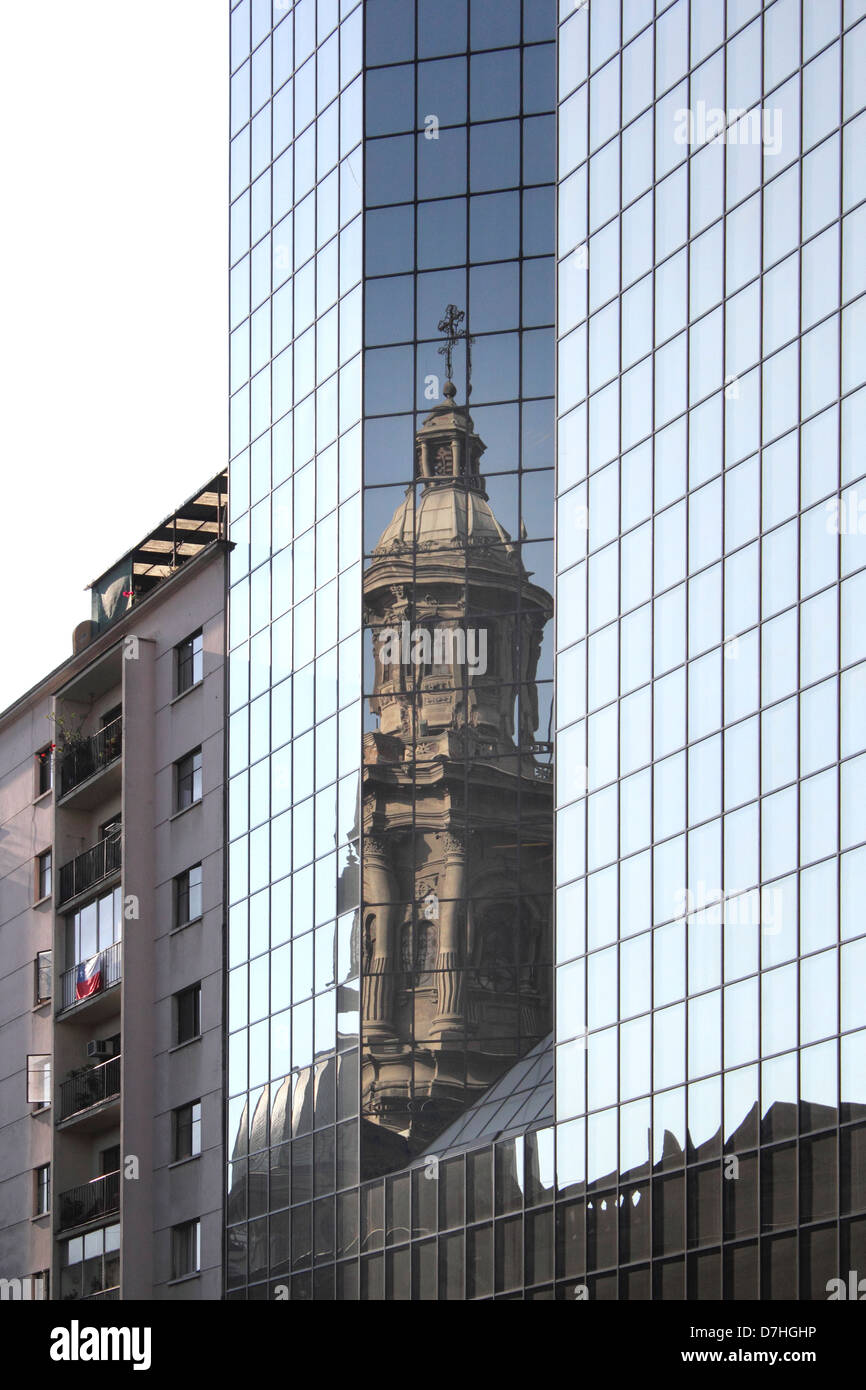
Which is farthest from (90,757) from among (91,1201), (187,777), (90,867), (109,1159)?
(91,1201)

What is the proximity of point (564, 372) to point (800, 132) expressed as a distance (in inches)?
378

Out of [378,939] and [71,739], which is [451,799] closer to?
[378,939]

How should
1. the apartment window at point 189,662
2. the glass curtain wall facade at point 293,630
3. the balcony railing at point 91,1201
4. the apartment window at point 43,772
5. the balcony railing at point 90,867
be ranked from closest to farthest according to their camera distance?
1. the glass curtain wall facade at point 293,630
2. the balcony railing at point 91,1201
3. the apartment window at point 189,662
4. the balcony railing at point 90,867
5. the apartment window at point 43,772

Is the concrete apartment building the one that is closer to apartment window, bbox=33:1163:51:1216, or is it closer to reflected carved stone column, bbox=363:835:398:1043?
apartment window, bbox=33:1163:51:1216

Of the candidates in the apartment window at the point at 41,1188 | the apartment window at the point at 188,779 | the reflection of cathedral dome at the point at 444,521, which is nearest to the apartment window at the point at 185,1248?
the apartment window at the point at 41,1188

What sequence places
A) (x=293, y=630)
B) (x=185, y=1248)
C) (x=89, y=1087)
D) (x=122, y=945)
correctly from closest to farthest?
(x=185, y=1248) → (x=293, y=630) → (x=122, y=945) → (x=89, y=1087)

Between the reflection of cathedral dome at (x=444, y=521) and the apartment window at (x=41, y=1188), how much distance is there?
20976 millimetres

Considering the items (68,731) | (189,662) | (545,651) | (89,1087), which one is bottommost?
(89,1087)

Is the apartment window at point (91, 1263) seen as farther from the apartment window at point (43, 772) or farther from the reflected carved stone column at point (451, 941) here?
the apartment window at point (43, 772)

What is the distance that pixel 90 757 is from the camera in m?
59.9

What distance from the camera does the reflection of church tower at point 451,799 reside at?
1943 inches

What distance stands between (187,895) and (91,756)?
6.97 m

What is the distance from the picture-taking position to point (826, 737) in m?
35.2
